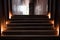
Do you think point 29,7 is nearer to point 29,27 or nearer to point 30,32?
point 29,27

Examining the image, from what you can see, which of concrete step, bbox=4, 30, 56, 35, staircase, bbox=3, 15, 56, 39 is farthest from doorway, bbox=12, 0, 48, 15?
concrete step, bbox=4, 30, 56, 35

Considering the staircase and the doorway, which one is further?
the doorway

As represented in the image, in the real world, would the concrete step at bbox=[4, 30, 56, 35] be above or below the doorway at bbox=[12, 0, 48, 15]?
below

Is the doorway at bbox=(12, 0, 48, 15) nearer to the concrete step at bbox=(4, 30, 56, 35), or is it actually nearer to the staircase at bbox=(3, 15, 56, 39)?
the staircase at bbox=(3, 15, 56, 39)

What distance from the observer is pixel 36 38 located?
4.54m

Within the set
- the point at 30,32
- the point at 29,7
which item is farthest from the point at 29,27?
the point at 29,7

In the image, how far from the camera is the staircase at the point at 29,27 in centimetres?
512

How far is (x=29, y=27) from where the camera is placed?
5.60 metres

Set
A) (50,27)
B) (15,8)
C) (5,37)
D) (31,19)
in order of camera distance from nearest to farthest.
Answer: (5,37) → (50,27) → (31,19) → (15,8)

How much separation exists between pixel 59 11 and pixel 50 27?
102 centimetres

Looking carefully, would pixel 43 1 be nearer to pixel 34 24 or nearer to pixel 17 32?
pixel 34 24

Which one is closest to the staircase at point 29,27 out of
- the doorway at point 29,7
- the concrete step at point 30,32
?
Answer: the concrete step at point 30,32

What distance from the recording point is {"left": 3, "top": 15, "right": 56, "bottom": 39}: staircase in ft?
16.8

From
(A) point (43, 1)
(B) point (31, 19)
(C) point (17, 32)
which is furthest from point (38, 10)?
(C) point (17, 32)
